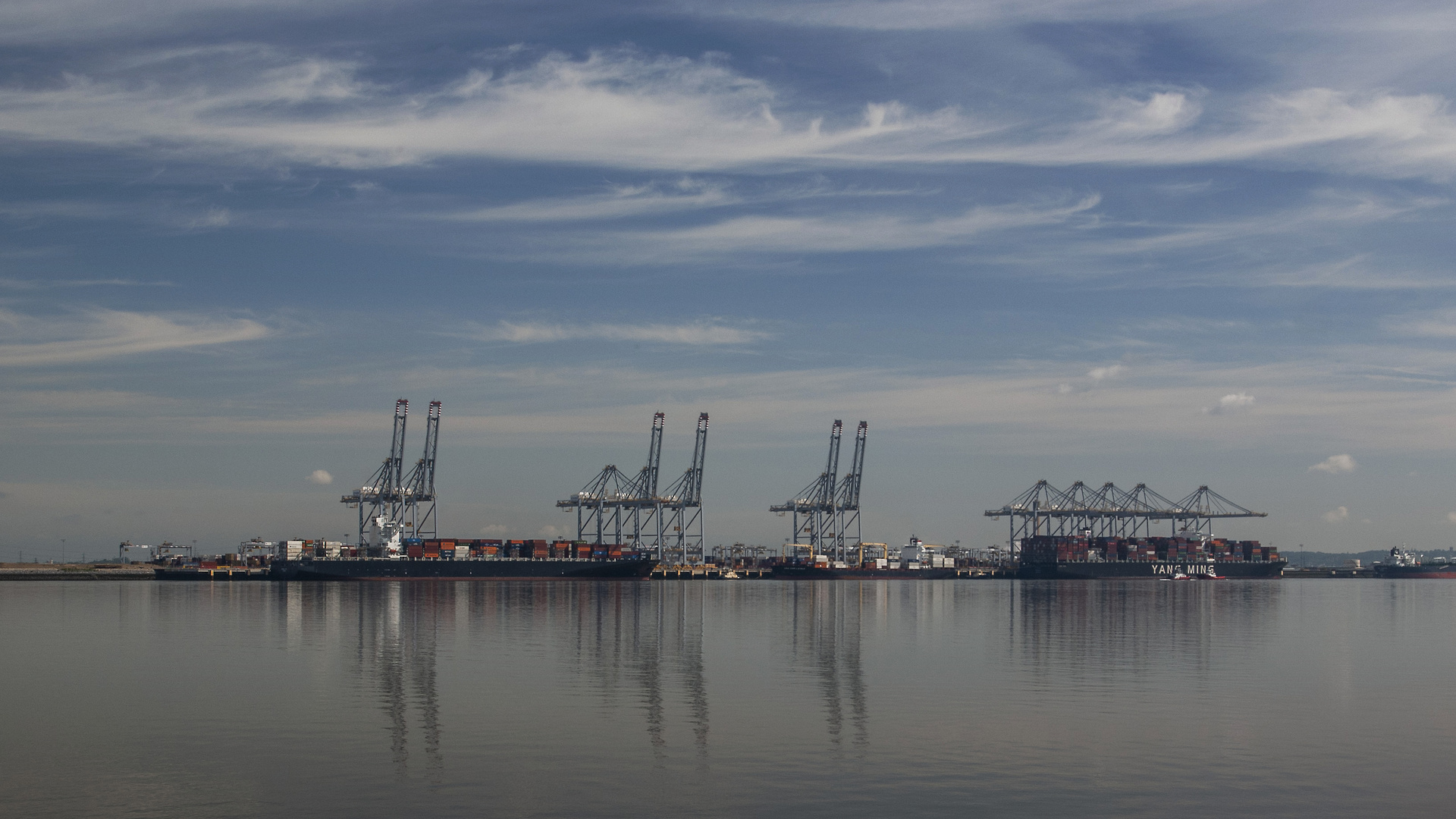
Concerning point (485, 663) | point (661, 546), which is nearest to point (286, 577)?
point (661, 546)

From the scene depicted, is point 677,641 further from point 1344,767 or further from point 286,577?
point 286,577

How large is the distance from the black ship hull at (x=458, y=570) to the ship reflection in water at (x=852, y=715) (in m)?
109

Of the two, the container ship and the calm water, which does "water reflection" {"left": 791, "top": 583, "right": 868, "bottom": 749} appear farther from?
the container ship

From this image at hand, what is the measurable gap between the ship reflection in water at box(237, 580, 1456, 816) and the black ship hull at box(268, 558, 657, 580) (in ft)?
358

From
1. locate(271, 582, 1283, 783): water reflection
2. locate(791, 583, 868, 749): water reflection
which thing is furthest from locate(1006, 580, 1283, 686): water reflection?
locate(791, 583, 868, 749): water reflection

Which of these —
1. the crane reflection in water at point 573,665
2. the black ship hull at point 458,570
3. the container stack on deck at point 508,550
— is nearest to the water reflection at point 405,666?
the crane reflection in water at point 573,665

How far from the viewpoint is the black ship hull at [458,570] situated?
538 ft

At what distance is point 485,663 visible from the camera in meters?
39.4

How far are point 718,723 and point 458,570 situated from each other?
482ft

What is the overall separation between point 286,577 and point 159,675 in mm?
135845

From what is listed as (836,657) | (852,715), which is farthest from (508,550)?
(852,715)

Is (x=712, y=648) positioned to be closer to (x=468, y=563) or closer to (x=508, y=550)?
(x=468, y=563)

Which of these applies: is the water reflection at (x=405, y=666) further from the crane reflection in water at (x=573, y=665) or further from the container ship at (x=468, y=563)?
the container ship at (x=468, y=563)

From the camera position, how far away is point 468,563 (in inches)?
6624
